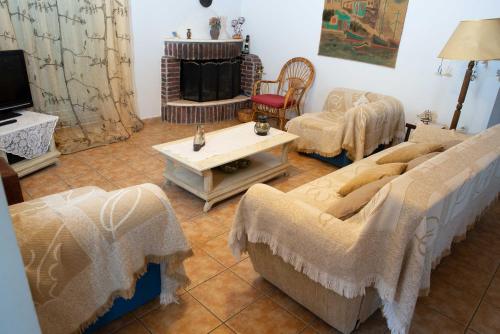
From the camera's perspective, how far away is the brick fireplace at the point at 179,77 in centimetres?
485

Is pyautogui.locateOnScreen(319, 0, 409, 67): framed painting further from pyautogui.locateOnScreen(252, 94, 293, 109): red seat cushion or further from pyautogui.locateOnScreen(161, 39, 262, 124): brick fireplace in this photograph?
pyautogui.locateOnScreen(161, 39, 262, 124): brick fireplace

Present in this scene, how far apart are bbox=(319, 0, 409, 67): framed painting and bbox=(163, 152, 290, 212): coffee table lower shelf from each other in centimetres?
178

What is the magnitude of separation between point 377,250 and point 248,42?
4.61 meters

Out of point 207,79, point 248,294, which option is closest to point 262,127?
point 248,294

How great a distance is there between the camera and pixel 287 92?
4.71 m

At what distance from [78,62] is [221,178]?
87.6 inches

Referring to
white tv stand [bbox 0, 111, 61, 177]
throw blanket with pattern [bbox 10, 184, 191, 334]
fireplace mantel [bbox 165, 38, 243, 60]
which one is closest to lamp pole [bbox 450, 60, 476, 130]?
throw blanket with pattern [bbox 10, 184, 191, 334]

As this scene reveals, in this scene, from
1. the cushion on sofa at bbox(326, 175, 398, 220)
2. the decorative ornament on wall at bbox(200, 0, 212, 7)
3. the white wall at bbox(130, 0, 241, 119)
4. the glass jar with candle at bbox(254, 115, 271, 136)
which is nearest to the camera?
the cushion on sofa at bbox(326, 175, 398, 220)

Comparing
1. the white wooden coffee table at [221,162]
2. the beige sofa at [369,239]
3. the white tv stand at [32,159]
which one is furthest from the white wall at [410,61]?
the white tv stand at [32,159]

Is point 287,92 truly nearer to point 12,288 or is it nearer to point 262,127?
point 262,127

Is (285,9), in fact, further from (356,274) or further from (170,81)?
(356,274)

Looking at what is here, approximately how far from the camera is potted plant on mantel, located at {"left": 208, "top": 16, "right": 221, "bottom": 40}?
5113mm

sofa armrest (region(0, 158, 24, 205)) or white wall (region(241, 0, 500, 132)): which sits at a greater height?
white wall (region(241, 0, 500, 132))

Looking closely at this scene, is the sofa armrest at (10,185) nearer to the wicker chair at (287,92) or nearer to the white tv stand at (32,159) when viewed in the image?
the white tv stand at (32,159)
